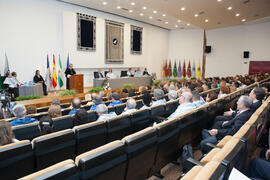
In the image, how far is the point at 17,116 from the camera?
2.62 m

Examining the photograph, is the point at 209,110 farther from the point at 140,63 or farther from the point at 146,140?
the point at 140,63

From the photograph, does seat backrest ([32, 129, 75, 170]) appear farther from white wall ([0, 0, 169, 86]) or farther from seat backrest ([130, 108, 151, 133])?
white wall ([0, 0, 169, 86])

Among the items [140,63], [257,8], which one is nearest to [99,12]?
[140,63]

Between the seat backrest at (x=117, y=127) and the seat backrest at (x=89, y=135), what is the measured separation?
0.22 feet

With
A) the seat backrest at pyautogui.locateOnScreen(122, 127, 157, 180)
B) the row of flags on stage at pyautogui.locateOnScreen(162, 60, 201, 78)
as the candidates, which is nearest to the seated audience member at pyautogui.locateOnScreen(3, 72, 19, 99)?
the seat backrest at pyautogui.locateOnScreen(122, 127, 157, 180)

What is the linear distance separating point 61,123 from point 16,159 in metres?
1.08

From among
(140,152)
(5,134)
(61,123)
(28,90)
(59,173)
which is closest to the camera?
(59,173)

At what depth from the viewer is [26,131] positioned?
2246 mm

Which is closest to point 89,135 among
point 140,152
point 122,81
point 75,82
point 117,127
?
point 117,127

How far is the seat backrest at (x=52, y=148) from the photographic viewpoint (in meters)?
1.64

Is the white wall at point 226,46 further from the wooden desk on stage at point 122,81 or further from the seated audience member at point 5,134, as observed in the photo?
the seated audience member at point 5,134

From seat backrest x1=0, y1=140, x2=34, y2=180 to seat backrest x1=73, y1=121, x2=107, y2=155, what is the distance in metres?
0.49

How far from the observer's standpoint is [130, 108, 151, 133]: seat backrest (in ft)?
8.75

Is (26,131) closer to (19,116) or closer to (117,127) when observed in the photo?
(19,116)
